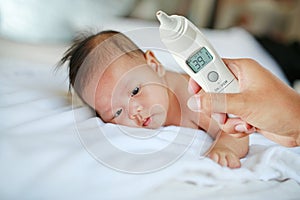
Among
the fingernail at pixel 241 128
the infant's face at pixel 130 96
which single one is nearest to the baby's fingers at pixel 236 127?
the fingernail at pixel 241 128

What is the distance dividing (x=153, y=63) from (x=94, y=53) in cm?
9

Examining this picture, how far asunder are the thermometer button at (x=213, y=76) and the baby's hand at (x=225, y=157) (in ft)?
0.35

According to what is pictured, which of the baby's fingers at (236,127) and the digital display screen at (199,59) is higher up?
the digital display screen at (199,59)

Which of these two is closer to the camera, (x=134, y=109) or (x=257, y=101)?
(x=257, y=101)

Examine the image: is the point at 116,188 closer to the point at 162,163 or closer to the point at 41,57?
the point at 162,163

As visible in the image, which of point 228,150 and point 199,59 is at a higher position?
point 199,59

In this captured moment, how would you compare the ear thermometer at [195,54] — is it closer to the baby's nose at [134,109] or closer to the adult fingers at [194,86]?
the adult fingers at [194,86]

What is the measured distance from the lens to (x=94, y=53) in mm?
571

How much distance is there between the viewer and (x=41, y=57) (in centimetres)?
93

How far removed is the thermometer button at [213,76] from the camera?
43 centimetres

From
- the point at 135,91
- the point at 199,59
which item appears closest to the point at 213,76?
the point at 199,59

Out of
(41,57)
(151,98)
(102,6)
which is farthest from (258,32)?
(151,98)

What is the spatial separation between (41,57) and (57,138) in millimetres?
489

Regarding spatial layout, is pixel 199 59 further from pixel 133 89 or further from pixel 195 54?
pixel 133 89
